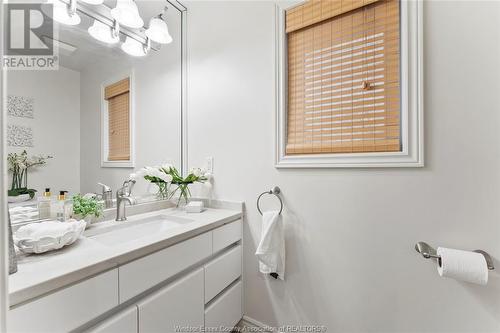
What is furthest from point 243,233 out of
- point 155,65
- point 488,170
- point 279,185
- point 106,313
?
point 155,65

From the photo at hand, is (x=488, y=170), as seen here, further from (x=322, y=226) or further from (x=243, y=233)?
(x=243, y=233)

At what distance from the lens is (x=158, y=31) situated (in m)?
1.65

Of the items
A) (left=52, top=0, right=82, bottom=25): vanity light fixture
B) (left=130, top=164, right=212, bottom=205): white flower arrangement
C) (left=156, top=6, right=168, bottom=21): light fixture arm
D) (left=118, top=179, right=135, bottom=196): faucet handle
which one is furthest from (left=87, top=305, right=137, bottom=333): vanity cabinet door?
(left=156, top=6, right=168, bottom=21): light fixture arm

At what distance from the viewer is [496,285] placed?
3.15 ft

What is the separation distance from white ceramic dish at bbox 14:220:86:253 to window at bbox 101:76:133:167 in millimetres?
586

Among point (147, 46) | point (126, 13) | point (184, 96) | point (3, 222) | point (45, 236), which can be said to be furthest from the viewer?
point (184, 96)

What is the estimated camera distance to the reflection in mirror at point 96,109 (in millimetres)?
1100

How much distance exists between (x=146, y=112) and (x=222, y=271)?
1.24m

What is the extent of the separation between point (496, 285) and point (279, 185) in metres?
1.03

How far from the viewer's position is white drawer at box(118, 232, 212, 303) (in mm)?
883

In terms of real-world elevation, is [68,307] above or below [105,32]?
below

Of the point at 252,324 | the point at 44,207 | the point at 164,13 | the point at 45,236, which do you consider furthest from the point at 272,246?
the point at 164,13

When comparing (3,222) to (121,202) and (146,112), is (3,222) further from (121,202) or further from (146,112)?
(146,112)

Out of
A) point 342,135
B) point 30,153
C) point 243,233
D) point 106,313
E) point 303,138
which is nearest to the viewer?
point 106,313
